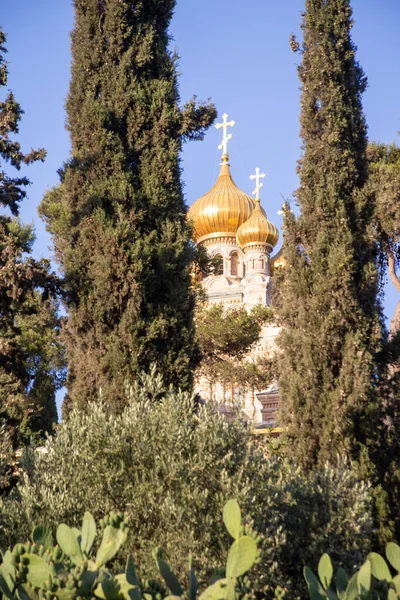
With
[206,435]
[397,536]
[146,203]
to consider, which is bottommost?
[397,536]

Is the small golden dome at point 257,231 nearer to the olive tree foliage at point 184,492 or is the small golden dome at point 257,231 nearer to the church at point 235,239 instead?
the church at point 235,239

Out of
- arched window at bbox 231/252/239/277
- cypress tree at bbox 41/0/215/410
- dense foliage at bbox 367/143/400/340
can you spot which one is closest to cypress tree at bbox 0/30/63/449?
cypress tree at bbox 41/0/215/410

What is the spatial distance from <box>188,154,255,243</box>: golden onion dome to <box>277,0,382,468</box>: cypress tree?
34286 millimetres

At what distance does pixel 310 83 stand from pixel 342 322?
12.8ft

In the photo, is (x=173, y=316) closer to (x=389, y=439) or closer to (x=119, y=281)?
(x=119, y=281)

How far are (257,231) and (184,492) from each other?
3708cm

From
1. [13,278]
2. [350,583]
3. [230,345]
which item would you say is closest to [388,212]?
[13,278]

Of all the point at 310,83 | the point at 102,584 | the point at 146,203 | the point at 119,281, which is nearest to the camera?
the point at 102,584

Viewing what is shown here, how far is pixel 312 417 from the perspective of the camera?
10.1m

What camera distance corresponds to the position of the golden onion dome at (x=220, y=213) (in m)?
46.7

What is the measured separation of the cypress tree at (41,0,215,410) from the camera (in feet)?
33.1

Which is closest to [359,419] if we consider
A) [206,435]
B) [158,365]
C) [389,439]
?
[389,439]

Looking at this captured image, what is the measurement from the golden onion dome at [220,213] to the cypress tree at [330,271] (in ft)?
112

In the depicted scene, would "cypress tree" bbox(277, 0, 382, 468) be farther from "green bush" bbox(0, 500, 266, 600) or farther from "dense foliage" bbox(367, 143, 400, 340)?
"green bush" bbox(0, 500, 266, 600)
